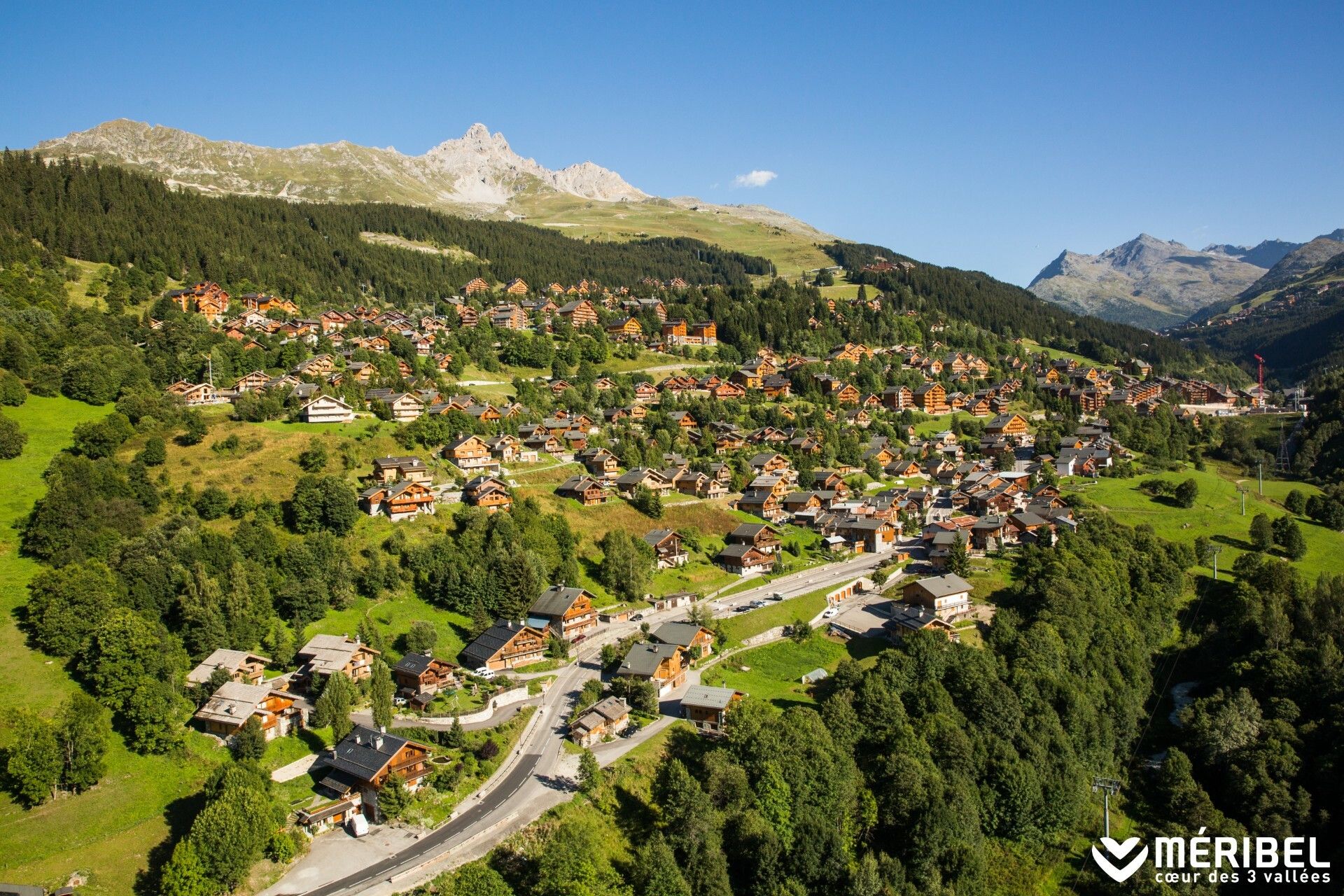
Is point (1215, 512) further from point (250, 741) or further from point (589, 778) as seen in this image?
point (250, 741)

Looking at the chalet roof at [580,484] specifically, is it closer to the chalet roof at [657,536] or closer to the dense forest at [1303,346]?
the chalet roof at [657,536]

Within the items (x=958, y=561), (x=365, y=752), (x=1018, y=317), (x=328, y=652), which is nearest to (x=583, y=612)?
(x=328, y=652)

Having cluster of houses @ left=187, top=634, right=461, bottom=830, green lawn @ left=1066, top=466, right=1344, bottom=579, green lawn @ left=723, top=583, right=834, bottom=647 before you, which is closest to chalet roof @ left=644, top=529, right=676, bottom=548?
green lawn @ left=723, top=583, right=834, bottom=647

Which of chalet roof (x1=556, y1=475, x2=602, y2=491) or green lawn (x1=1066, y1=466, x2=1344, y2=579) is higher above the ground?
chalet roof (x1=556, y1=475, x2=602, y2=491)

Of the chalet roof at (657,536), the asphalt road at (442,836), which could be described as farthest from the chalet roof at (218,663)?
the chalet roof at (657,536)

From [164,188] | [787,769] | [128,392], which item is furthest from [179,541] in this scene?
[164,188]

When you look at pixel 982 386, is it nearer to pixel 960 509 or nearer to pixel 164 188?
pixel 960 509

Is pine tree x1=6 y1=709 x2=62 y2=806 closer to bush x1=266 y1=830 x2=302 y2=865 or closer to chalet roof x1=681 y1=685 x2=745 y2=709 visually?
bush x1=266 y1=830 x2=302 y2=865
